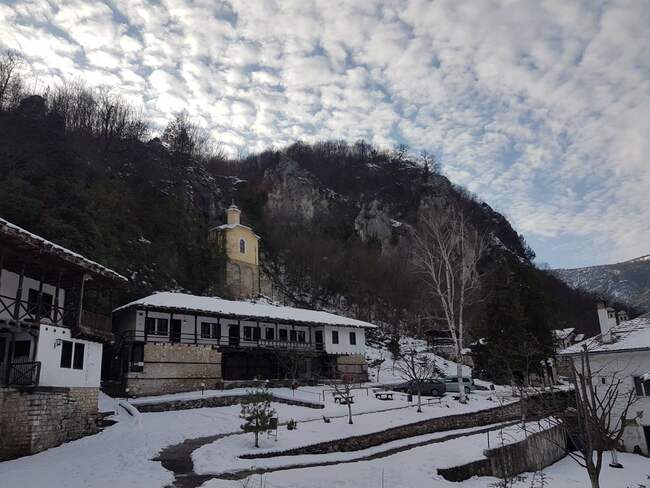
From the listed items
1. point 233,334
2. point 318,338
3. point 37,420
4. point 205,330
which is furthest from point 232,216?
point 37,420

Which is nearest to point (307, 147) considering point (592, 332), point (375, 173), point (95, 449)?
A: point (375, 173)

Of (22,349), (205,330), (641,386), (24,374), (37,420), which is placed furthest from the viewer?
(205,330)

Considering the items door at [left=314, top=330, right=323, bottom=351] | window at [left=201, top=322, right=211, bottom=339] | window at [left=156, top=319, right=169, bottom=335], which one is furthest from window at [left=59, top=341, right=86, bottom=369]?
door at [left=314, top=330, right=323, bottom=351]

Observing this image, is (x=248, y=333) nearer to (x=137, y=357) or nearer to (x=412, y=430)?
(x=137, y=357)

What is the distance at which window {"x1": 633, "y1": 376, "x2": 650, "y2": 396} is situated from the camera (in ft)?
82.7

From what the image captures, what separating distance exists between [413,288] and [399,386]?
101 feet

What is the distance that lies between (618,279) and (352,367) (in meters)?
138

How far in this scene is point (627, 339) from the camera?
2697 cm

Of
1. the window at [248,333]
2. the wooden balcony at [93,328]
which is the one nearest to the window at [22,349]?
the wooden balcony at [93,328]

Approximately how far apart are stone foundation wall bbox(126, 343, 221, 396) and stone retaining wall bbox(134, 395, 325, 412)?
164 inches

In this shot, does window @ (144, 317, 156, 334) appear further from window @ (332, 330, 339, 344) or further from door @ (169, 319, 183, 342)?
window @ (332, 330, 339, 344)

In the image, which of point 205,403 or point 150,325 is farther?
point 150,325

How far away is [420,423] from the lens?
23672 mm

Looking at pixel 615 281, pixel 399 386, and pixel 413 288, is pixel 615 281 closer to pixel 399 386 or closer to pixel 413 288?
pixel 413 288
